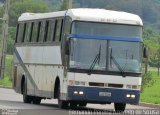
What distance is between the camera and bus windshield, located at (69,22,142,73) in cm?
2877

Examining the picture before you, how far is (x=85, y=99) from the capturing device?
28828mm

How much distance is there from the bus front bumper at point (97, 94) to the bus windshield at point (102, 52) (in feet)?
2.18

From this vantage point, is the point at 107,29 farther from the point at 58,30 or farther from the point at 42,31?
the point at 42,31

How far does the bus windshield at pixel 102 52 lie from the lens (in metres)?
28.8

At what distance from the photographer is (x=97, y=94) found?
28859 millimetres

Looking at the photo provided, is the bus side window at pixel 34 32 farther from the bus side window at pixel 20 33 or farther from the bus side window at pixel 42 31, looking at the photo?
the bus side window at pixel 20 33

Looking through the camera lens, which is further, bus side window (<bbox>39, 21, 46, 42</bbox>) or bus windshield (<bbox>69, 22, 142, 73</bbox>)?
bus side window (<bbox>39, 21, 46, 42</bbox>)

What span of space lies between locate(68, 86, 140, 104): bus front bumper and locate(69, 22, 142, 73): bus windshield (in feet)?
2.18

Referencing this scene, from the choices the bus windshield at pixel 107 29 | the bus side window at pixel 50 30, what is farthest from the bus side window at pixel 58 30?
the bus windshield at pixel 107 29

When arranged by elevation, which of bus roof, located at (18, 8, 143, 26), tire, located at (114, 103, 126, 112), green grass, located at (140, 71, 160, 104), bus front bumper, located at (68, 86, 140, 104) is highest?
bus roof, located at (18, 8, 143, 26)

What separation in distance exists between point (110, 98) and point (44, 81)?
172 inches

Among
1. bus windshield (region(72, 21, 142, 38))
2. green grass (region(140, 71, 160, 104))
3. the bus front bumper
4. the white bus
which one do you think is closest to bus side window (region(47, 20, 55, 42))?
the white bus

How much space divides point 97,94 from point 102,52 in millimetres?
1359

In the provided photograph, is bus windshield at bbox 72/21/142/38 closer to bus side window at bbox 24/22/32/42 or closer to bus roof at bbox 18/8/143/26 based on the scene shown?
bus roof at bbox 18/8/143/26
